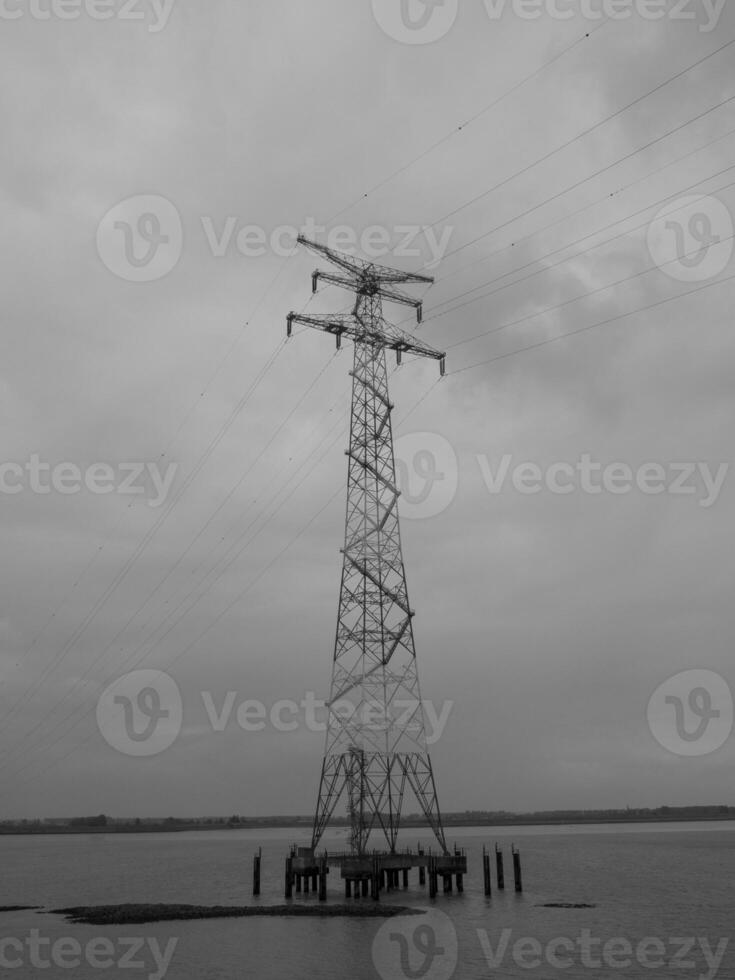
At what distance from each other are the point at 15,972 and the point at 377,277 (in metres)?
38.8

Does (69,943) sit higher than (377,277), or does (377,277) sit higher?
(377,277)

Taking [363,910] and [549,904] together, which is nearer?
[363,910]

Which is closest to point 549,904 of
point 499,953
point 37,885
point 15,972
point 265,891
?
point 499,953

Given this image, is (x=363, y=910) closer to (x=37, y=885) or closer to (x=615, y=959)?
(x=615, y=959)

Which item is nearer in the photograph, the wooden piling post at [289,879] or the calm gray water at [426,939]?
the calm gray water at [426,939]

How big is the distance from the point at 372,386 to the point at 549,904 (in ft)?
113

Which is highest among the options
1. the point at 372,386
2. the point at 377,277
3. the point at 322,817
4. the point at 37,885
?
the point at 377,277

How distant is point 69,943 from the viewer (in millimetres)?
43594

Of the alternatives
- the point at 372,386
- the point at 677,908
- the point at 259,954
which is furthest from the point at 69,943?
the point at 677,908

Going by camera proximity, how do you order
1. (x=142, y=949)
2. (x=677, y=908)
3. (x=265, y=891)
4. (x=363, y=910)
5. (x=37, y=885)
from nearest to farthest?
1. (x=142, y=949)
2. (x=363, y=910)
3. (x=677, y=908)
4. (x=265, y=891)
5. (x=37, y=885)

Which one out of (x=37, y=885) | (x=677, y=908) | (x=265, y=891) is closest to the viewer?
(x=677, y=908)

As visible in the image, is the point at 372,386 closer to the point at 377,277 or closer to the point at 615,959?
the point at 377,277

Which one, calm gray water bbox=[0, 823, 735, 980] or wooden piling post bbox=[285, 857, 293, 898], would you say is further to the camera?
wooden piling post bbox=[285, 857, 293, 898]

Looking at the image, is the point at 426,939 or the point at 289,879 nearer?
the point at 426,939
